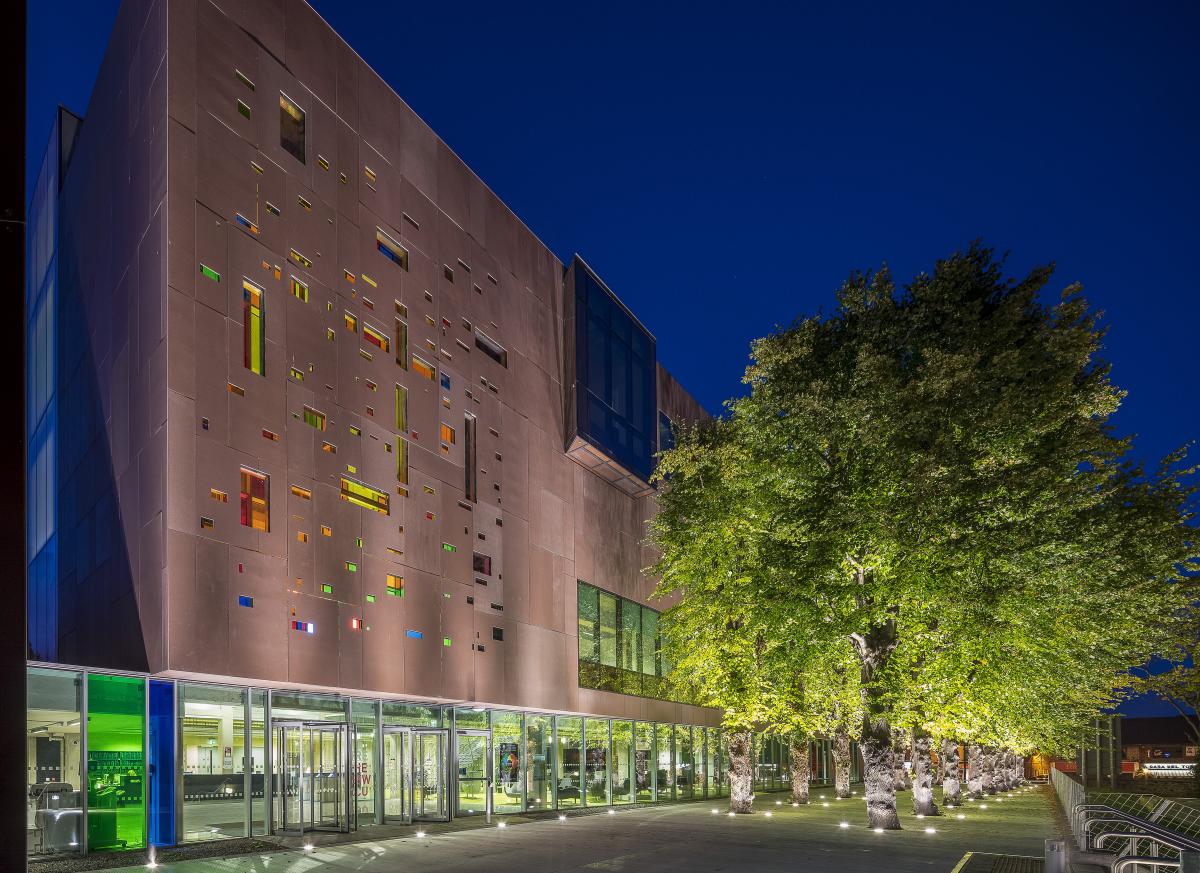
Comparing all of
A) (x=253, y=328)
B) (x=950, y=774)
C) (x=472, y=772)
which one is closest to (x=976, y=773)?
(x=950, y=774)

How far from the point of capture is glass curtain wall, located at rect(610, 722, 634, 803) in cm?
3694

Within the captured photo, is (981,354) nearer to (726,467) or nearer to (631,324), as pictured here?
(726,467)

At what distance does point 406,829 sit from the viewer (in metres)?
23.7

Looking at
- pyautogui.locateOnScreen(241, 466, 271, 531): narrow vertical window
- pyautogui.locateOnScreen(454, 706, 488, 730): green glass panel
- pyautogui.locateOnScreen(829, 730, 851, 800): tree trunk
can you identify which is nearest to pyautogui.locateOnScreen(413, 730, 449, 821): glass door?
pyautogui.locateOnScreen(454, 706, 488, 730): green glass panel

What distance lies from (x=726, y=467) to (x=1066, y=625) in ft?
33.7

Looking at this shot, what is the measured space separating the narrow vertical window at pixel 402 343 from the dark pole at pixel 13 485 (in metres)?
20.6

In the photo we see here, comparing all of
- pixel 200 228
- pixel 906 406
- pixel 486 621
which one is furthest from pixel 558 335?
pixel 200 228

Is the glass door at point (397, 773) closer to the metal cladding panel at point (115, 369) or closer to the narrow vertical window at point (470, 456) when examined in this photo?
the narrow vertical window at point (470, 456)

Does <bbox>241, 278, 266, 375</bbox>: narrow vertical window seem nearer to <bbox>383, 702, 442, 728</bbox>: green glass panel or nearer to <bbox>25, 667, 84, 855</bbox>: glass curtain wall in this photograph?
<bbox>25, 667, 84, 855</bbox>: glass curtain wall

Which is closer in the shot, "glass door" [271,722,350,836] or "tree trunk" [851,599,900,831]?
"glass door" [271,722,350,836]

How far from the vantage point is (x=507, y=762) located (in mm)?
29953

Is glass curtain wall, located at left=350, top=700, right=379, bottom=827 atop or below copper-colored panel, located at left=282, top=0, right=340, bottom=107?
below

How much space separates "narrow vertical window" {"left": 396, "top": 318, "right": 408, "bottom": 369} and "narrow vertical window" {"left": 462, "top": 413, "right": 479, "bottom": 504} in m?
3.16

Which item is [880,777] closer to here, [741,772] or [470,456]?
[741,772]
